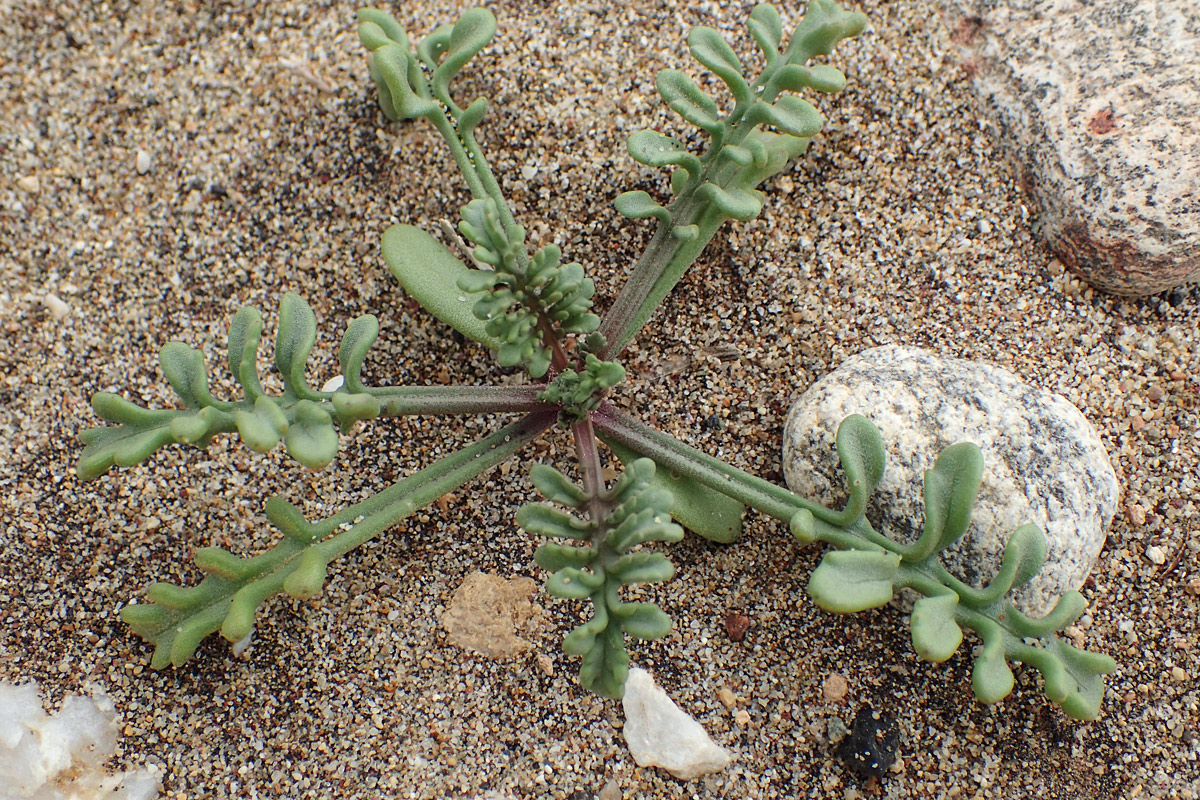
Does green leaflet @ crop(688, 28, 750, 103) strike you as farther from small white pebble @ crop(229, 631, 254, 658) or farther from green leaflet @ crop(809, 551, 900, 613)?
small white pebble @ crop(229, 631, 254, 658)

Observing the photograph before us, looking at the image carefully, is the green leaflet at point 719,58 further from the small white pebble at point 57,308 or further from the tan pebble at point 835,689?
the small white pebble at point 57,308

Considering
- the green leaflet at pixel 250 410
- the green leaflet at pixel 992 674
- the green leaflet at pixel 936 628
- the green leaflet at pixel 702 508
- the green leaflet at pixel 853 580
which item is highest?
the green leaflet at pixel 250 410

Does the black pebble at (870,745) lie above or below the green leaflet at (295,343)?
below

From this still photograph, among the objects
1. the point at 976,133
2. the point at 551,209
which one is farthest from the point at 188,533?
the point at 976,133

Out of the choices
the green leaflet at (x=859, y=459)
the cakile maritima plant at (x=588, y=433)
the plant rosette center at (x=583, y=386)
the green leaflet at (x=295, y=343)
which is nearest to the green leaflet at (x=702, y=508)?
the cakile maritima plant at (x=588, y=433)

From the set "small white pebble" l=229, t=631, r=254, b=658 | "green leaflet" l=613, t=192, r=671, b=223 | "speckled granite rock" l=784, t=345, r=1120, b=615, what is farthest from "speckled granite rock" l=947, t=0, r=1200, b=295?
"small white pebble" l=229, t=631, r=254, b=658

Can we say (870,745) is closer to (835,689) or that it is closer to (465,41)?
(835,689)
